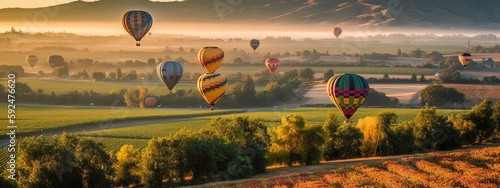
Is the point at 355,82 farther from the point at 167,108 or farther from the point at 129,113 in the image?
the point at 167,108

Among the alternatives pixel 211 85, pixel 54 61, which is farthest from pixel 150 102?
pixel 54 61

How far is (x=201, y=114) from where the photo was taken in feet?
272

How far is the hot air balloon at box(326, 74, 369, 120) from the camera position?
45.3m

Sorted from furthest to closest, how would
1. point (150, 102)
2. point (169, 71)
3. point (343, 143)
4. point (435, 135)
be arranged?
point (150, 102) < point (169, 71) < point (435, 135) < point (343, 143)

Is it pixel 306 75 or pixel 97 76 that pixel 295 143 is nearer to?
pixel 306 75

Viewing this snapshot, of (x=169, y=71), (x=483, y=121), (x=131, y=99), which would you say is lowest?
(x=483, y=121)

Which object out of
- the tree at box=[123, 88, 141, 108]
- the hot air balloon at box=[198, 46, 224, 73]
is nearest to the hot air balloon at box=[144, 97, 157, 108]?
the tree at box=[123, 88, 141, 108]

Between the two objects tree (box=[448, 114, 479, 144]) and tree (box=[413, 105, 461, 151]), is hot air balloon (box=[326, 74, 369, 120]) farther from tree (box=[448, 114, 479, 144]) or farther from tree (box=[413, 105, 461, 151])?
tree (box=[448, 114, 479, 144])

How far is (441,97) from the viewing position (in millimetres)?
89625

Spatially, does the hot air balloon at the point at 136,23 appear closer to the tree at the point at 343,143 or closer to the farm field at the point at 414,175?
the tree at the point at 343,143

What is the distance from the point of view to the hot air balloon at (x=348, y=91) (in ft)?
149

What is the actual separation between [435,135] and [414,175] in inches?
795

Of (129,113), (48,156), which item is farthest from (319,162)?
(129,113)

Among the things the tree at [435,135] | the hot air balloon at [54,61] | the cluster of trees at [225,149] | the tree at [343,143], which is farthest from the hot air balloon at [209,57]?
the hot air balloon at [54,61]
